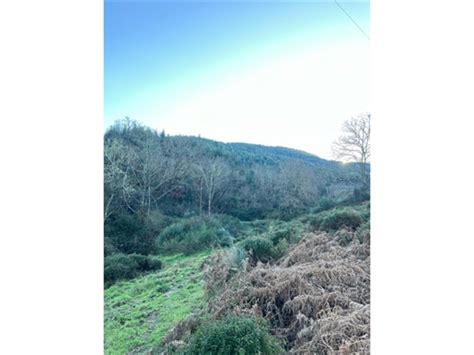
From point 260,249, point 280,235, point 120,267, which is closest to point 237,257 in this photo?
point 260,249

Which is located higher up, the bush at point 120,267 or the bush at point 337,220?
the bush at point 337,220

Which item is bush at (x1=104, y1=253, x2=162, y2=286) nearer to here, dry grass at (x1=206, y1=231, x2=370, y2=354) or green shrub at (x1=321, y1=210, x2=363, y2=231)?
dry grass at (x1=206, y1=231, x2=370, y2=354)

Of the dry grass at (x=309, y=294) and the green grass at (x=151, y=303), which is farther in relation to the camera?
the green grass at (x=151, y=303)

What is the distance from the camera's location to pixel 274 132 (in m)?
2.40

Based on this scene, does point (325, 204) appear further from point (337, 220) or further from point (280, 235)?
point (280, 235)

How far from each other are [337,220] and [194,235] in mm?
770

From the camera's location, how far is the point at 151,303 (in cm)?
234

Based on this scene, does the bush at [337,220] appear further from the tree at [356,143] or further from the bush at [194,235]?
the bush at [194,235]

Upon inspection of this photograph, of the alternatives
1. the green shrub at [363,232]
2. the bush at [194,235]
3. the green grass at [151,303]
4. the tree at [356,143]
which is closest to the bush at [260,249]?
the bush at [194,235]

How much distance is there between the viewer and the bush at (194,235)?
7.72 ft

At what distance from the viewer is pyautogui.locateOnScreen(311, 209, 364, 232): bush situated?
7.68ft
